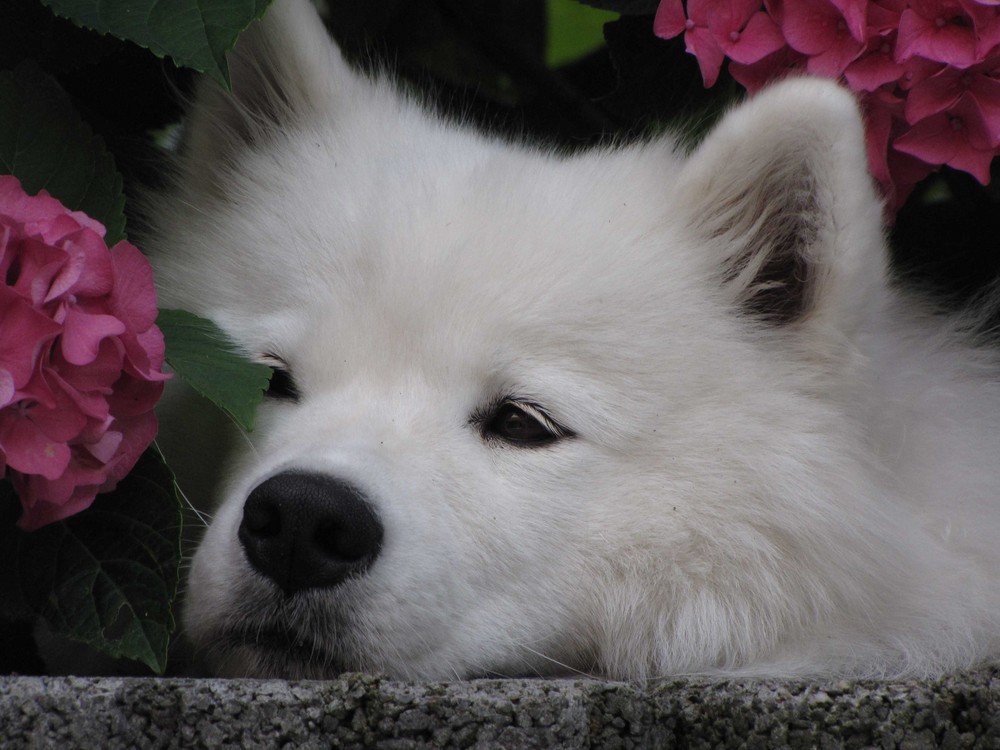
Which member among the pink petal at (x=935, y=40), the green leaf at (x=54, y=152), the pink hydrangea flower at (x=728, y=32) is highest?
the pink petal at (x=935, y=40)

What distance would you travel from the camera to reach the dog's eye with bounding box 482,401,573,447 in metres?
2.19

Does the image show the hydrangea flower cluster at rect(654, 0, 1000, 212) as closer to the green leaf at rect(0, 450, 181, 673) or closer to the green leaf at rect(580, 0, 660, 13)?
the green leaf at rect(580, 0, 660, 13)

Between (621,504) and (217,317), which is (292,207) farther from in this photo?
(621,504)

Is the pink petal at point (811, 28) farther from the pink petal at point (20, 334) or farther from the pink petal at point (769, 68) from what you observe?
the pink petal at point (20, 334)

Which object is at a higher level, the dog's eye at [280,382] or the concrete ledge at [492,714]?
the concrete ledge at [492,714]

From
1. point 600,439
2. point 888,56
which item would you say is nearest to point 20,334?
point 600,439

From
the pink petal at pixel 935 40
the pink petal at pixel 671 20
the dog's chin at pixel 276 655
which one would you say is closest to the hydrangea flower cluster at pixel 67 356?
the dog's chin at pixel 276 655

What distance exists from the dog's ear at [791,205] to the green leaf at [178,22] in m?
0.92

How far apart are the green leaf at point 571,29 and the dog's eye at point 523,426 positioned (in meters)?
2.47

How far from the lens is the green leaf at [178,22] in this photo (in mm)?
2035

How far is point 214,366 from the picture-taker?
2.02m

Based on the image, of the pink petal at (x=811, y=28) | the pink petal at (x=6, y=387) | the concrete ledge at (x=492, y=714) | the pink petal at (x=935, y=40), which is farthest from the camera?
the pink petal at (x=811, y=28)

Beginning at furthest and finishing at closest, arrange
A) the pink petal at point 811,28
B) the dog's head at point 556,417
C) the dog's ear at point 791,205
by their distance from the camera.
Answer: the pink petal at point 811,28 < the dog's ear at point 791,205 < the dog's head at point 556,417

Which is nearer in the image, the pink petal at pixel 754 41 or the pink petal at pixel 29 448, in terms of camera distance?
the pink petal at pixel 29 448
